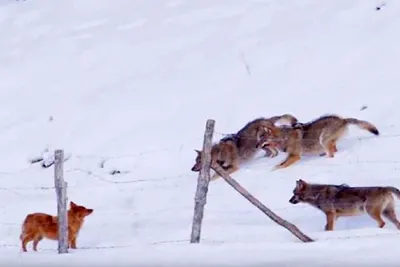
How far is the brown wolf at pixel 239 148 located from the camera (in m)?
15.0

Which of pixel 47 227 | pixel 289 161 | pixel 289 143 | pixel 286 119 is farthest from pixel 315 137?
pixel 47 227

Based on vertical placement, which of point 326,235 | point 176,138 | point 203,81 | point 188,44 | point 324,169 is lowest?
point 326,235

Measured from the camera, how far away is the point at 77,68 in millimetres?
21422

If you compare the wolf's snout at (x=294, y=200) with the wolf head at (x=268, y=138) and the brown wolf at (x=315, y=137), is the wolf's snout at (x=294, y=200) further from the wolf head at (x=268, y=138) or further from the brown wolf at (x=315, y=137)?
the wolf head at (x=268, y=138)

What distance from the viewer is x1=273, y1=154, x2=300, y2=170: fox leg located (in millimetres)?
14383

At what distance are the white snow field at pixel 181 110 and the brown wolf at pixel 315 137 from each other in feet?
0.77

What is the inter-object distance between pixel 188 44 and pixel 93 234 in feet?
29.9

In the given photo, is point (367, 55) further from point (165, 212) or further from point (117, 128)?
point (165, 212)

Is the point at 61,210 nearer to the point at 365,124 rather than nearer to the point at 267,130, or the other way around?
the point at 267,130

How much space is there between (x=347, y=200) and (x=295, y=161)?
2733 mm

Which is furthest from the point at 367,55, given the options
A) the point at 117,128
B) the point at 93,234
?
the point at 93,234

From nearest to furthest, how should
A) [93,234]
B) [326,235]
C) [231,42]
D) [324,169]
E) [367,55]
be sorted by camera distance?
[326,235]
[93,234]
[324,169]
[367,55]
[231,42]

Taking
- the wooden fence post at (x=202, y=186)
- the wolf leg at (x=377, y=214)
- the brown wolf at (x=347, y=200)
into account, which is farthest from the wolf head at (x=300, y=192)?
the wooden fence post at (x=202, y=186)

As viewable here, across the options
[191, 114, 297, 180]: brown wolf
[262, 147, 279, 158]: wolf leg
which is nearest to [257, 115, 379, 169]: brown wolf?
[262, 147, 279, 158]: wolf leg
